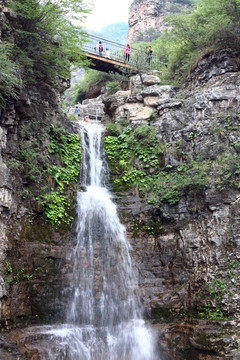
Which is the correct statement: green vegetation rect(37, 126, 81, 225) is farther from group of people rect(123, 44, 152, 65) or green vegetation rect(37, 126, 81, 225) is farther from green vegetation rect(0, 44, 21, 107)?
group of people rect(123, 44, 152, 65)

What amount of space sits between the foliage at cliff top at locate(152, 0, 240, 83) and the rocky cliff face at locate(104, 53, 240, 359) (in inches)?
27.4

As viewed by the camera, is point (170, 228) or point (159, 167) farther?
point (159, 167)

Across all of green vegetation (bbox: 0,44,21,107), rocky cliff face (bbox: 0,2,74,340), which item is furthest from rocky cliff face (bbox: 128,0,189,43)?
green vegetation (bbox: 0,44,21,107)

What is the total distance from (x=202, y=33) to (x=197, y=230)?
31.7ft

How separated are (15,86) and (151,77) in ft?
30.3

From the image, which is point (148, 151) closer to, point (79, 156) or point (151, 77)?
point (79, 156)

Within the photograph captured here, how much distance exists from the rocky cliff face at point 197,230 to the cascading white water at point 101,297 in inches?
18.5

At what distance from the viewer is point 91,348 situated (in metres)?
6.91

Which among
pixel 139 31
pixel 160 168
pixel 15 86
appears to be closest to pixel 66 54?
pixel 15 86

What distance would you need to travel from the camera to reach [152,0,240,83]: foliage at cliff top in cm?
1260

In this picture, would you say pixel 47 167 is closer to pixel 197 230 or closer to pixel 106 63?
pixel 197 230

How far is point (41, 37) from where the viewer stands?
35.1 ft

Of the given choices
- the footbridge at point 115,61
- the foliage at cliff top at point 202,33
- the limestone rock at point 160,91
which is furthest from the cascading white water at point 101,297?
the footbridge at point 115,61

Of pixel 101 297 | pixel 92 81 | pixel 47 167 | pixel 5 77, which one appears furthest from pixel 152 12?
pixel 101 297
